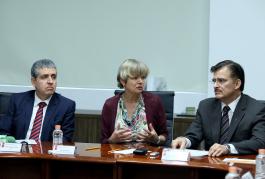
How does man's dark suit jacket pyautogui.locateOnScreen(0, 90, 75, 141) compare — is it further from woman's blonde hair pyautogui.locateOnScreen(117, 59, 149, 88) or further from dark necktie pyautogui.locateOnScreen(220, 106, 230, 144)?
dark necktie pyautogui.locateOnScreen(220, 106, 230, 144)

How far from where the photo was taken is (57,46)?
596cm

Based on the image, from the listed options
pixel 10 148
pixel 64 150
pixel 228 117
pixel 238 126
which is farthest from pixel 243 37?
pixel 10 148

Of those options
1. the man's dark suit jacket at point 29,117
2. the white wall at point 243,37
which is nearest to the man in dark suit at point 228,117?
the man's dark suit jacket at point 29,117

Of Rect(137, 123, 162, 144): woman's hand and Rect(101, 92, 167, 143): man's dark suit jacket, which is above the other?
Rect(101, 92, 167, 143): man's dark suit jacket

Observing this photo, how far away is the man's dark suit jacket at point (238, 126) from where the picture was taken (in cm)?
346

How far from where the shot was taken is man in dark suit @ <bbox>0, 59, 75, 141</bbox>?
4133mm

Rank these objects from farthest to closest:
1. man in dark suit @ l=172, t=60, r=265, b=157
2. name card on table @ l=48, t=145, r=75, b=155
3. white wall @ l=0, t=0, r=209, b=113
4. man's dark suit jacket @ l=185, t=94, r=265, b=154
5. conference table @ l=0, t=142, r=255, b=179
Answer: white wall @ l=0, t=0, r=209, b=113 → man in dark suit @ l=172, t=60, r=265, b=157 → man's dark suit jacket @ l=185, t=94, r=265, b=154 → name card on table @ l=48, t=145, r=75, b=155 → conference table @ l=0, t=142, r=255, b=179

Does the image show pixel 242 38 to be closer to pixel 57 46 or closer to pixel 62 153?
pixel 57 46

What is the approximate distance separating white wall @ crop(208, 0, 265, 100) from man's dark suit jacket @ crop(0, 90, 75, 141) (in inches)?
69.5

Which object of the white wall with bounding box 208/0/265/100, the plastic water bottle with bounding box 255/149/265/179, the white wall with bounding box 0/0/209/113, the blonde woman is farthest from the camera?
the white wall with bounding box 0/0/209/113

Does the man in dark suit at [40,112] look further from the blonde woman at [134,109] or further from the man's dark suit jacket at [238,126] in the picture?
the man's dark suit jacket at [238,126]

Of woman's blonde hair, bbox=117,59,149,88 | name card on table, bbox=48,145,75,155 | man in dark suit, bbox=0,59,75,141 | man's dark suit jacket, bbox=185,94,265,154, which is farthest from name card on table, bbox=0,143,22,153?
man's dark suit jacket, bbox=185,94,265,154

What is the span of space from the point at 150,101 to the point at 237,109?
0.78m

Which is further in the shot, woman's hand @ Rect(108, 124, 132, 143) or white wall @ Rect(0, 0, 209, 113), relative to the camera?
white wall @ Rect(0, 0, 209, 113)
